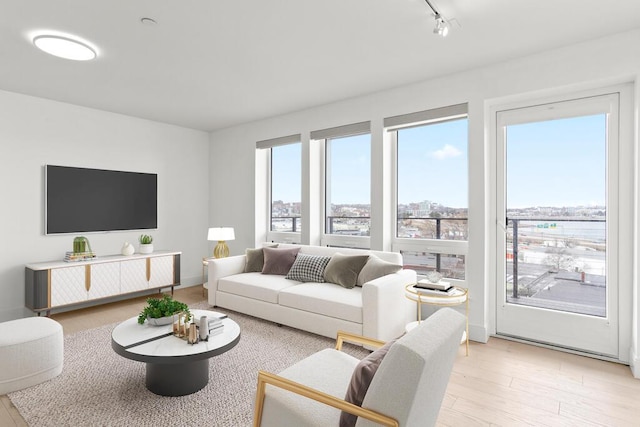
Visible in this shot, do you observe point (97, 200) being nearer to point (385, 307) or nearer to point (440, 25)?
point (385, 307)

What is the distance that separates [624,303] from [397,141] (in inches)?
102

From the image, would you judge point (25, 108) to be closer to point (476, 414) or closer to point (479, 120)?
point (479, 120)

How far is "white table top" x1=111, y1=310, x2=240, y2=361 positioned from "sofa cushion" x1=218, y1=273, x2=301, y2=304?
101cm

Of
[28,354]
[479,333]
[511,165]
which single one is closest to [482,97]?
[511,165]

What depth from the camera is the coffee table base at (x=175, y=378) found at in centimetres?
224

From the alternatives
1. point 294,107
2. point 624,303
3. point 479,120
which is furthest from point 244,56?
point 624,303

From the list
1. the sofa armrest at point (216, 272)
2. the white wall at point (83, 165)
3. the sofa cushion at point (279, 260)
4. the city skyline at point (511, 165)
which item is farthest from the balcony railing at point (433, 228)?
the white wall at point (83, 165)

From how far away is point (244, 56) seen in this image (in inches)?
120

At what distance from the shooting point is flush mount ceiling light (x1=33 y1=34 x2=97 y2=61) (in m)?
2.71

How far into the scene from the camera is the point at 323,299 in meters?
3.22

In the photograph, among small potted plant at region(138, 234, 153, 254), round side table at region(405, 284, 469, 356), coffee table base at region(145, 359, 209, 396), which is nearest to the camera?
coffee table base at region(145, 359, 209, 396)

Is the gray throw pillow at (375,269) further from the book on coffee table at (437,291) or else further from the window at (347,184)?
the window at (347,184)

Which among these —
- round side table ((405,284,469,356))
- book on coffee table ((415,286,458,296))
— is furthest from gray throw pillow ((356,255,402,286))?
book on coffee table ((415,286,458,296))

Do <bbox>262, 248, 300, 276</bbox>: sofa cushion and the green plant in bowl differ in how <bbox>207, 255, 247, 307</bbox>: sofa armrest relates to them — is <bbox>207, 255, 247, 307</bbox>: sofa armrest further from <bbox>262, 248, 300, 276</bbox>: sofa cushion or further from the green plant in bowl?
the green plant in bowl
